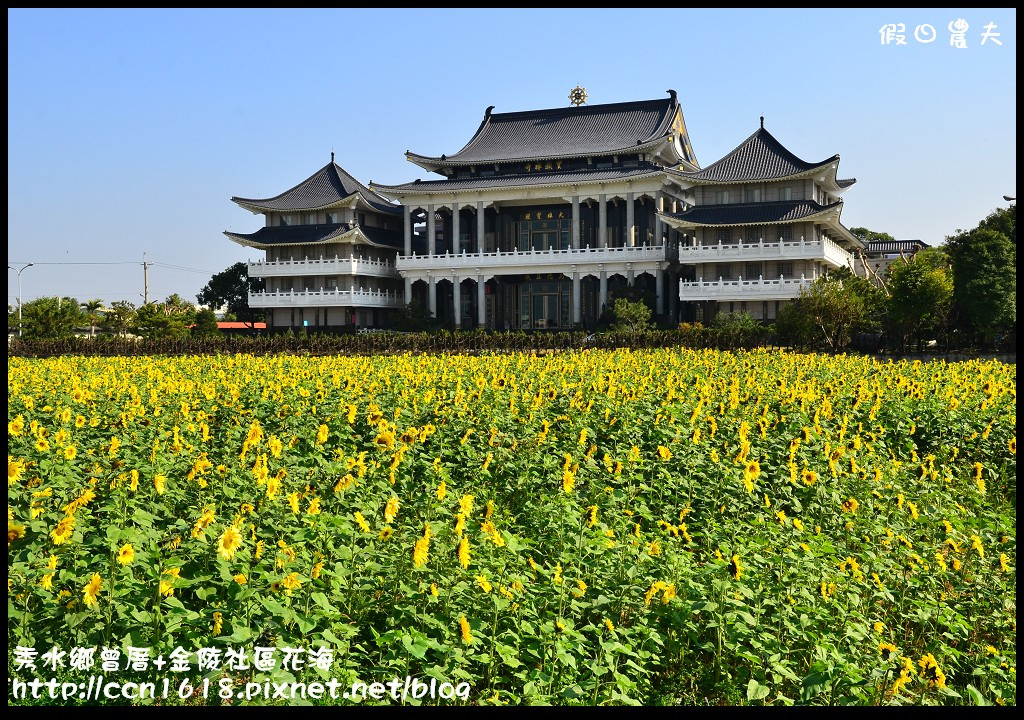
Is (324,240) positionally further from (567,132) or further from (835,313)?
(835,313)

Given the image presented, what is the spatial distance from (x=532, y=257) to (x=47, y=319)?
20241 mm

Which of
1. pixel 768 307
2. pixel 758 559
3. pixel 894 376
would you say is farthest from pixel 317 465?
pixel 768 307

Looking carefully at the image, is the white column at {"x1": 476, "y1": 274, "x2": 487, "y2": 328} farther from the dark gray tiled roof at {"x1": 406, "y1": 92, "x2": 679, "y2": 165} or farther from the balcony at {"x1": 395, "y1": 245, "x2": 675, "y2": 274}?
the dark gray tiled roof at {"x1": 406, "y1": 92, "x2": 679, "y2": 165}

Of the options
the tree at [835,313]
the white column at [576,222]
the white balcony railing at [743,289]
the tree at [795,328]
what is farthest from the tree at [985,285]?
the white column at [576,222]

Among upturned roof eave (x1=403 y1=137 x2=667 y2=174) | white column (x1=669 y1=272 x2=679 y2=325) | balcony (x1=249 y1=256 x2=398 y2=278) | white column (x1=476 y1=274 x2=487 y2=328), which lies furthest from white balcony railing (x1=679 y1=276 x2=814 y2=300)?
balcony (x1=249 y1=256 x2=398 y2=278)

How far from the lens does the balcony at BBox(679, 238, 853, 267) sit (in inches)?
1513

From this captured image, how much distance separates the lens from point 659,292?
139 feet

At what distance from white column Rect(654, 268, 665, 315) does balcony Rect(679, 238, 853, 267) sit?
1.97m

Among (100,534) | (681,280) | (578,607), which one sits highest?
(681,280)

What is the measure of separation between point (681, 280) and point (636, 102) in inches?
434

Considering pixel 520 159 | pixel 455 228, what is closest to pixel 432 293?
pixel 455 228

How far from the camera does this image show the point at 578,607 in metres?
4.82

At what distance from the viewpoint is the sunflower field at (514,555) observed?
426 cm
